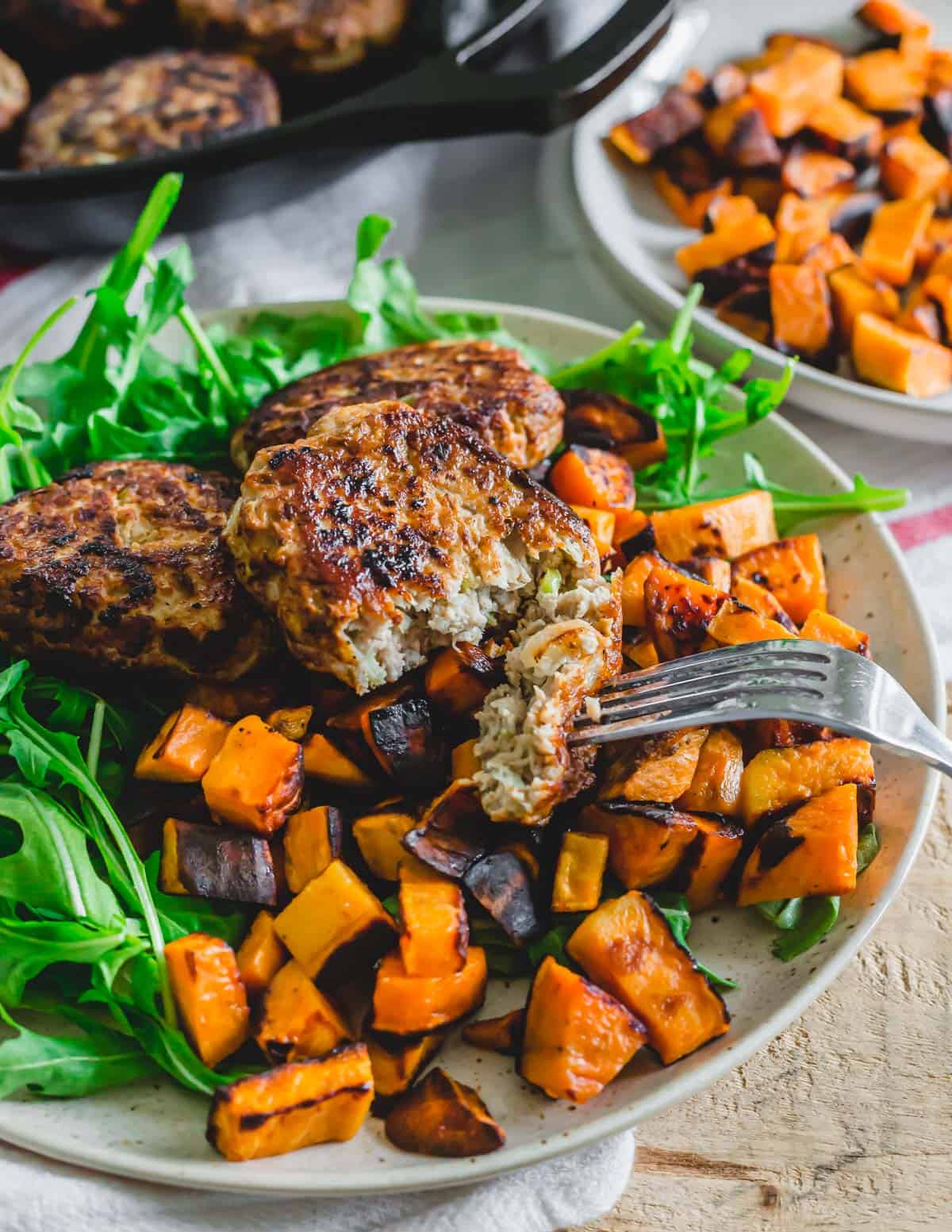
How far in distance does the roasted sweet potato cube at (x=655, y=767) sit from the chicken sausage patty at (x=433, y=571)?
0.13 metres

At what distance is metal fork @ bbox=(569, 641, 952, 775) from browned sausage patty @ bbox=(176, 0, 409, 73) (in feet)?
8.66

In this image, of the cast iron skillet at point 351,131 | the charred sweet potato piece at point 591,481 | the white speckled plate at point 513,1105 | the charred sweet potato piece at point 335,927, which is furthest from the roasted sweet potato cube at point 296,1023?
the cast iron skillet at point 351,131

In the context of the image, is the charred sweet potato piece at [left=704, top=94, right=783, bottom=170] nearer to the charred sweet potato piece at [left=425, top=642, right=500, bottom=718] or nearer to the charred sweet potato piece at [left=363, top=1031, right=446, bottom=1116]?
the charred sweet potato piece at [left=425, top=642, right=500, bottom=718]

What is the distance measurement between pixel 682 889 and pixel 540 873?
26cm

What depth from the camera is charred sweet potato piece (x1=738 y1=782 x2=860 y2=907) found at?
83.0 inches

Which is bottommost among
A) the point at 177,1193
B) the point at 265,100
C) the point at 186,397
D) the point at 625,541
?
the point at 177,1193

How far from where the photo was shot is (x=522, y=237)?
402cm

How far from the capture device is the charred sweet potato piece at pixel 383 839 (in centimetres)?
215

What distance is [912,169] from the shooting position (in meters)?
3.87

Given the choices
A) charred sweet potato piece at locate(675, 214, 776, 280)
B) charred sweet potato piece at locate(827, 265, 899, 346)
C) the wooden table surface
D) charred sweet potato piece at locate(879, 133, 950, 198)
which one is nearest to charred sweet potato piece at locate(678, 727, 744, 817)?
the wooden table surface

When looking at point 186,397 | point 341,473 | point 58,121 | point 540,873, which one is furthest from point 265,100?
point 540,873

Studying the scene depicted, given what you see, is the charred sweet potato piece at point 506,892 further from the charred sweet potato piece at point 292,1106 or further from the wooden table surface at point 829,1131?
the wooden table surface at point 829,1131

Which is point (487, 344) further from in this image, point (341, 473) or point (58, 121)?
point (58, 121)

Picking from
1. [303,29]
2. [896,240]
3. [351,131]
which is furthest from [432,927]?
[303,29]
